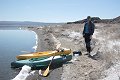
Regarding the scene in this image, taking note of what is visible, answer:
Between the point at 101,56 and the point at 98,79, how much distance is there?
4.87 m

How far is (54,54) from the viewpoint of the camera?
653 inches

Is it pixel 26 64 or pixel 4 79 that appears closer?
pixel 4 79

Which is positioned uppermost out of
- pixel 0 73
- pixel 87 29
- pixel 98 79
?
pixel 87 29

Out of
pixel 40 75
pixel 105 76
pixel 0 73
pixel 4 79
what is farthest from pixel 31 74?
pixel 105 76

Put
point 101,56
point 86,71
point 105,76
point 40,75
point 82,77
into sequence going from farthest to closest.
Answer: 1. point 101,56
2. point 40,75
3. point 86,71
4. point 82,77
5. point 105,76

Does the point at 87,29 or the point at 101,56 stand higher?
the point at 87,29

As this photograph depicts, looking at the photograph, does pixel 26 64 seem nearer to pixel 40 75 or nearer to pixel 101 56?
pixel 40 75

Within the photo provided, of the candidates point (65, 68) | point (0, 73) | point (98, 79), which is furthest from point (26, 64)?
point (98, 79)

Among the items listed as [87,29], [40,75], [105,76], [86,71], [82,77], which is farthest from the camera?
[87,29]

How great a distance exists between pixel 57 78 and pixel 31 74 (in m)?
Result: 1.66

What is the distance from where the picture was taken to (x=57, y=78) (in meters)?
12.5

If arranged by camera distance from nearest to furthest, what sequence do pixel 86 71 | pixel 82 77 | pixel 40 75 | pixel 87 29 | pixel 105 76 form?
pixel 105 76 < pixel 82 77 < pixel 86 71 < pixel 40 75 < pixel 87 29

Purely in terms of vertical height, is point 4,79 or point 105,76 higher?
point 105,76

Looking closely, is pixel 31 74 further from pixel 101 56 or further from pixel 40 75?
pixel 101 56
